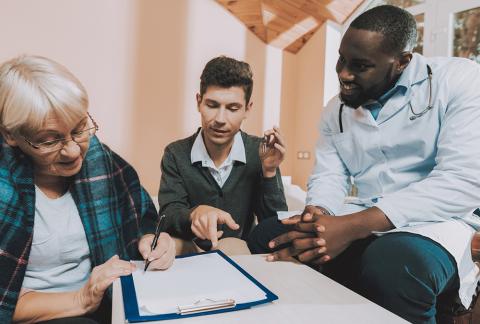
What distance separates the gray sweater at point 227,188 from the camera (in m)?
1.56

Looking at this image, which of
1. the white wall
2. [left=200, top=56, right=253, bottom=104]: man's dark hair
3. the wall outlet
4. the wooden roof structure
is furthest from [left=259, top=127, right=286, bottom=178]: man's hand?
the wall outlet

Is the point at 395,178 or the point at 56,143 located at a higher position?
the point at 56,143

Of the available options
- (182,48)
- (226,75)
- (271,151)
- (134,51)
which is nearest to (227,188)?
(271,151)

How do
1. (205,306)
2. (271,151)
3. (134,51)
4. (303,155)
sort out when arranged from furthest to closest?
(303,155)
(134,51)
(271,151)
(205,306)

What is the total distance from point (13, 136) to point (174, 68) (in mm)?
2440

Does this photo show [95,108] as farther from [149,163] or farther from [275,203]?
[275,203]

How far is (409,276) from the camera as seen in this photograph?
87 centimetres

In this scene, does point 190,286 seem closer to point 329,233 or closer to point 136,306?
point 136,306

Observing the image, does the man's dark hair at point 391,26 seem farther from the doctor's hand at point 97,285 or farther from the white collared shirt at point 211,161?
the doctor's hand at point 97,285

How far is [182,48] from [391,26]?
2.28m

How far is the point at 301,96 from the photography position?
4277 mm

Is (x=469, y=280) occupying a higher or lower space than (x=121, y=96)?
lower

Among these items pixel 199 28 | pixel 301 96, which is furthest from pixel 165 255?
pixel 301 96

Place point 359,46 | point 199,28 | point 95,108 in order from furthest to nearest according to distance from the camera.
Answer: point 199,28 < point 95,108 < point 359,46
